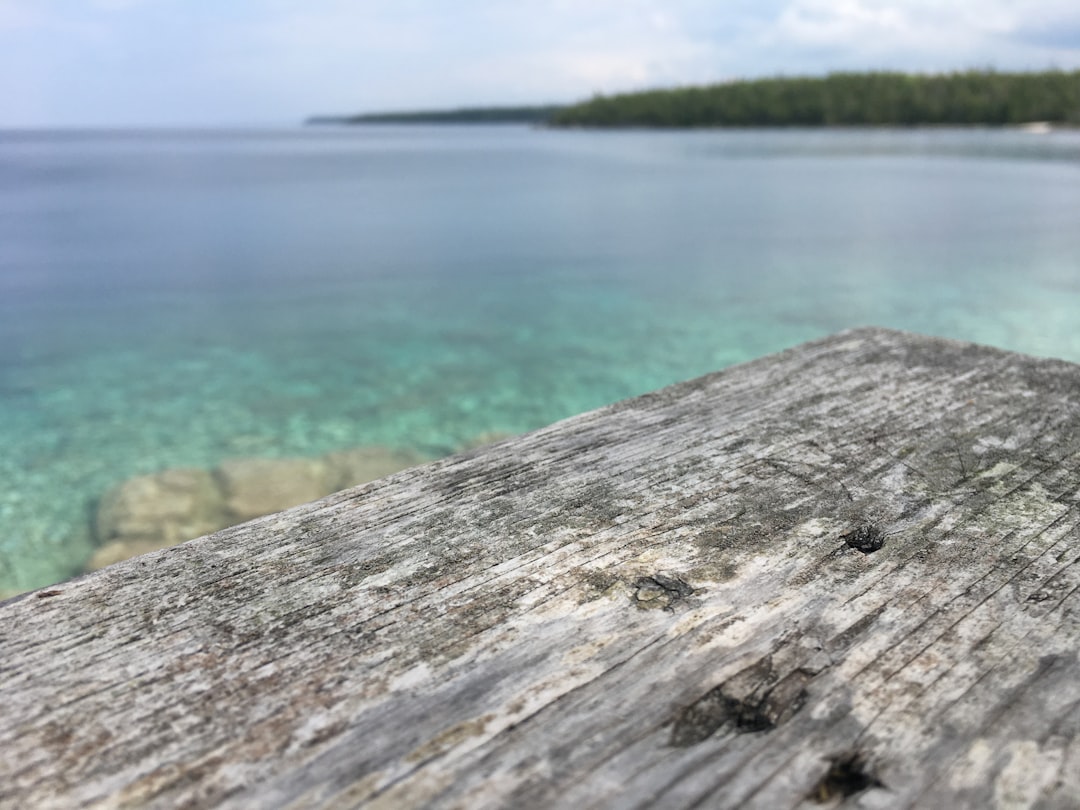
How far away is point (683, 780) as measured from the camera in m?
0.82

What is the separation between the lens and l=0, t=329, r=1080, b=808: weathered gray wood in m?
0.82

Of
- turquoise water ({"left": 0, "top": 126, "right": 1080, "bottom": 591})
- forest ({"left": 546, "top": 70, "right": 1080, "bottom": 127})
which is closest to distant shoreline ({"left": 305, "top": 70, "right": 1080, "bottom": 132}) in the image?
forest ({"left": 546, "top": 70, "right": 1080, "bottom": 127})

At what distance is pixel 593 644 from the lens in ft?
3.32

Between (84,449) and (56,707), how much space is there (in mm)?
7446

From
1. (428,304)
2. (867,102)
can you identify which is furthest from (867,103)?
(428,304)

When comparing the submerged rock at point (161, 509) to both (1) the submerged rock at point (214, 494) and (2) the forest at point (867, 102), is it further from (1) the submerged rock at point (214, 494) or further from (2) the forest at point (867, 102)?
(2) the forest at point (867, 102)

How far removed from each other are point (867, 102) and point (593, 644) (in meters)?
77.0

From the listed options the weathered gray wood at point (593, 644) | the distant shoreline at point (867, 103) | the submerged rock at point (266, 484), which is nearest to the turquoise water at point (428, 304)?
the submerged rock at point (266, 484)

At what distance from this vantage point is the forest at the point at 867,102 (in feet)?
188

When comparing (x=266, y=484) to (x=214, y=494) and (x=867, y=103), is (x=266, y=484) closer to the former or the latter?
(x=214, y=494)

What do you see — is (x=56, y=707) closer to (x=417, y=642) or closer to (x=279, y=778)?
(x=279, y=778)

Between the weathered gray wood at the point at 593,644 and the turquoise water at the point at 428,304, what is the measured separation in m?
5.29

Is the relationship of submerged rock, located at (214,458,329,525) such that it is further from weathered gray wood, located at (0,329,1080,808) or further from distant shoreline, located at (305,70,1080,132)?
A: distant shoreline, located at (305,70,1080,132)

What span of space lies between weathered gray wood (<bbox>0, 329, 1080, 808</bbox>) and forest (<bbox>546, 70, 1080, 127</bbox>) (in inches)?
2492
